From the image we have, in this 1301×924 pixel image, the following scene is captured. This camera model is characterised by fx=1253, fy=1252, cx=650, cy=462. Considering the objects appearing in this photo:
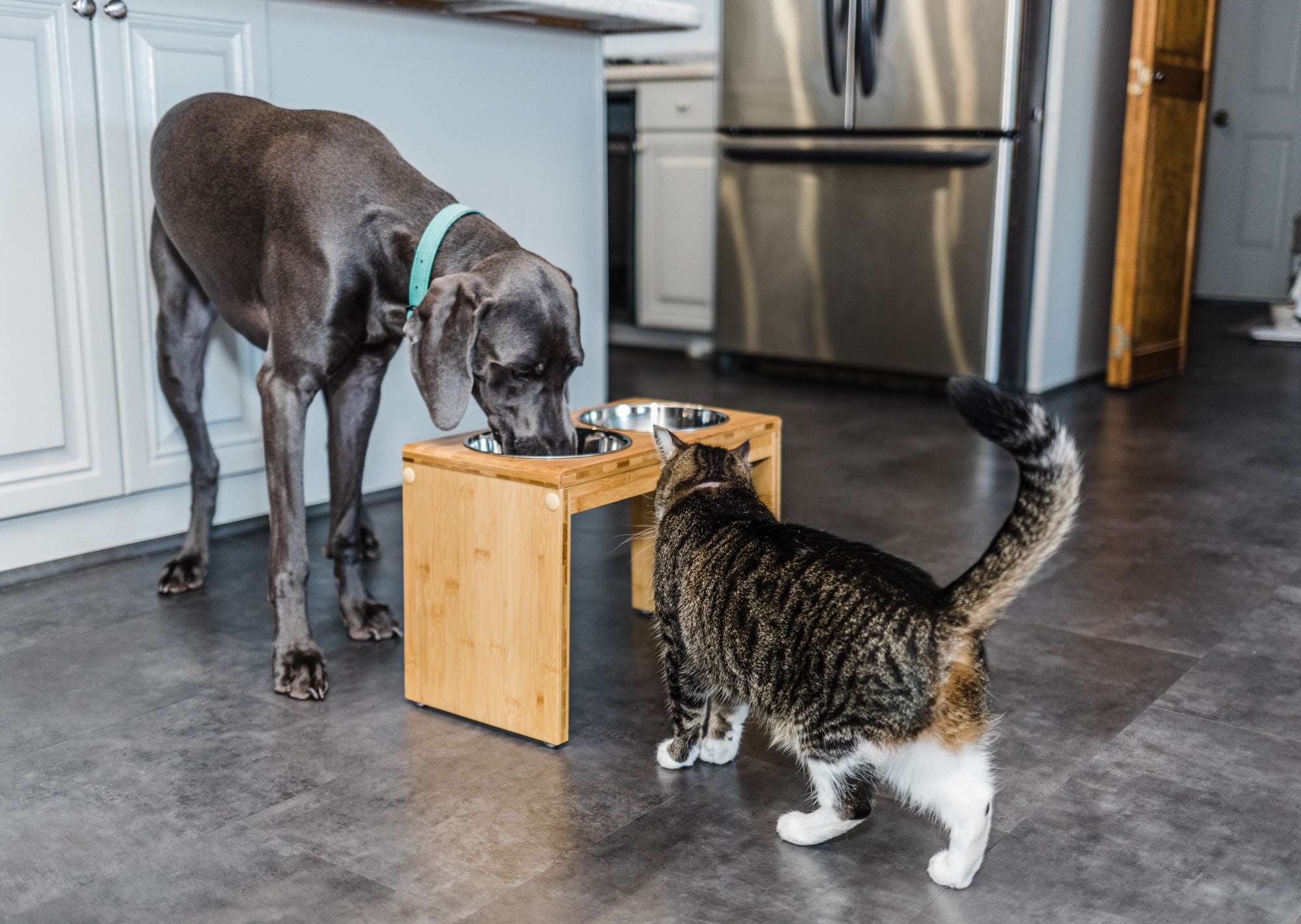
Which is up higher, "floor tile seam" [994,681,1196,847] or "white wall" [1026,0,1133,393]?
"white wall" [1026,0,1133,393]

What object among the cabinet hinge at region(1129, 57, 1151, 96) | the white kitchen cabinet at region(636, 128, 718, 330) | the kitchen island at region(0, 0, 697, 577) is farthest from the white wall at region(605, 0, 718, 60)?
the kitchen island at region(0, 0, 697, 577)

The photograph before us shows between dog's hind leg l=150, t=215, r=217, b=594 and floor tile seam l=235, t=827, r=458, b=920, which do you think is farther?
dog's hind leg l=150, t=215, r=217, b=594

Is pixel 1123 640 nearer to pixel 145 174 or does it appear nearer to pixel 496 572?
pixel 496 572

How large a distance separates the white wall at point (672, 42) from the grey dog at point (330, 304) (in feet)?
10.1

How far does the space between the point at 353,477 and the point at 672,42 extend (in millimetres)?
3504

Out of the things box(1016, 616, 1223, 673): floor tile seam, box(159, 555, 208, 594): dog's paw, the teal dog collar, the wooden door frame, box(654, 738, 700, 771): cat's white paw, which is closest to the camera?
box(654, 738, 700, 771): cat's white paw

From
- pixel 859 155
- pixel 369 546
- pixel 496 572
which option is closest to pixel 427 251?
pixel 496 572

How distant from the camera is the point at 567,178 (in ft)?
10.4

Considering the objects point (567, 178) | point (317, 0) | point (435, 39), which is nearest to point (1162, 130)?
point (567, 178)

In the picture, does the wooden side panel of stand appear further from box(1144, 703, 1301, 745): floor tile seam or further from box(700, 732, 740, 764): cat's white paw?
box(1144, 703, 1301, 745): floor tile seam

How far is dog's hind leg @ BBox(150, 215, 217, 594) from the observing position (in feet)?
7.55

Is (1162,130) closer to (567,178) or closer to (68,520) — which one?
(567,178)

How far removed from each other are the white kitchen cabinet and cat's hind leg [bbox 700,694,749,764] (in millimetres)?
3356

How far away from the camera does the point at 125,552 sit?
252 centimetres
